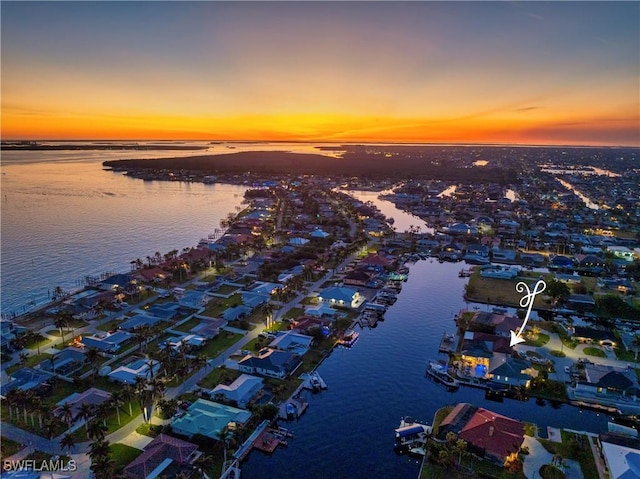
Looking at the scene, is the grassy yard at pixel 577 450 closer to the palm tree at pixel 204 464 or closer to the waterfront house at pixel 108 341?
the palm tree at pixel 204 464

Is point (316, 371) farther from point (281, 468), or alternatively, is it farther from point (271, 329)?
point (281, 468)

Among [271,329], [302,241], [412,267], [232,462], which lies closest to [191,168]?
[302,241]

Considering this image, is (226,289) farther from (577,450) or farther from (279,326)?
(577,450)

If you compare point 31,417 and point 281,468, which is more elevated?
point 31,417

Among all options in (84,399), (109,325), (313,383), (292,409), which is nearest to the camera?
(84,399)

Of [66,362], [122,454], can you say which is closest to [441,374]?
[122,454]

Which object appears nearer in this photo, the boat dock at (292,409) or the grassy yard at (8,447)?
the grassy yard at (8,447)

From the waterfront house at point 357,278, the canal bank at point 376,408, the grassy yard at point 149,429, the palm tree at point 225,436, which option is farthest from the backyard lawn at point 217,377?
the waterfront house at point 357,278
